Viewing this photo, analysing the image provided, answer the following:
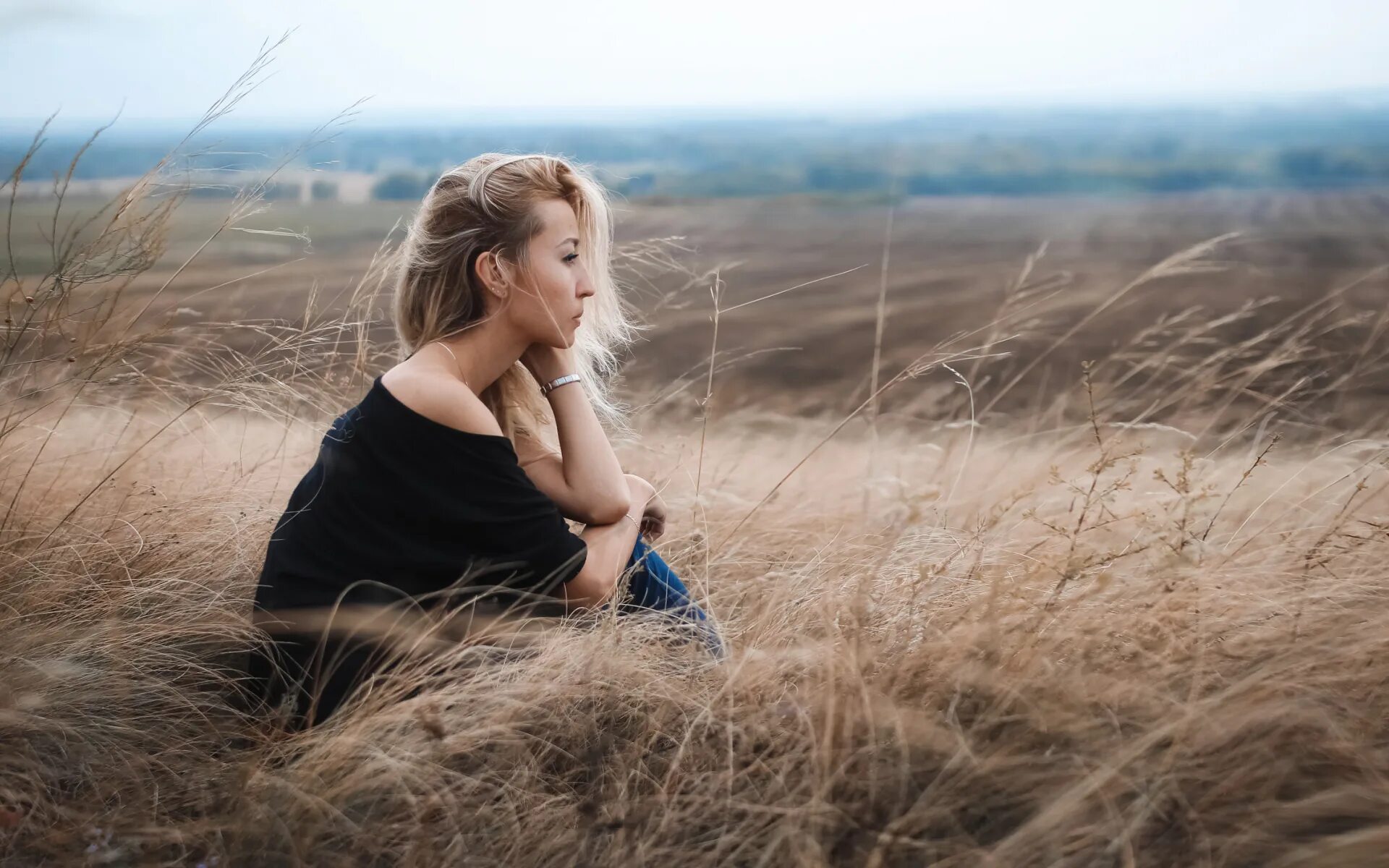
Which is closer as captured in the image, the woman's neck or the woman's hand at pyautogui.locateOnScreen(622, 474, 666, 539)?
the woman's neck

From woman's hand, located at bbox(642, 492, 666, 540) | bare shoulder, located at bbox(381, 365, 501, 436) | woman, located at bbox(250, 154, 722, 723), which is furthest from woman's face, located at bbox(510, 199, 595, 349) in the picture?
woman's hand, located at bbox(642, 492, 666, 540)

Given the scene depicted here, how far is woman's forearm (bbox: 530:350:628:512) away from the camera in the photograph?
2014mm

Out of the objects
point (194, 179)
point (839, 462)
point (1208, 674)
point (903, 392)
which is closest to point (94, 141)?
point (194, 179)

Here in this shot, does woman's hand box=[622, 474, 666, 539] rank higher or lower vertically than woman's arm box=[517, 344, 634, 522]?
lower

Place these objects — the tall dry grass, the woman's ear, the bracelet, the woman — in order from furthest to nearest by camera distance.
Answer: the bracelet → the woman's ear → the woman → the tall dry grass

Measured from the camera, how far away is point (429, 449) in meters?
1.79

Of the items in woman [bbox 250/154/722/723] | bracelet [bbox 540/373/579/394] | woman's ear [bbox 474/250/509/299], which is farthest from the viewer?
bracelet [bbox 540/373/579/394]

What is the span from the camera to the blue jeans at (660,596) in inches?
73.1

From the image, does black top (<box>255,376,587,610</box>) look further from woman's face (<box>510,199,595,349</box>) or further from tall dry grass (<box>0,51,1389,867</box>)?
woman's face (<box>510,199,595,349</box>)

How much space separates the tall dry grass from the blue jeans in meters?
0.07

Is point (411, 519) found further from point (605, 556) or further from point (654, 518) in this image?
point (654, 518)

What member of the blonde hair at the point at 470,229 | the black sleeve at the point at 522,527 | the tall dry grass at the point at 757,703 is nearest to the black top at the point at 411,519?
the black sleeve at the point at 522,527

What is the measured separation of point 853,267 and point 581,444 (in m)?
0.66

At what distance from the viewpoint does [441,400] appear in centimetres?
179
